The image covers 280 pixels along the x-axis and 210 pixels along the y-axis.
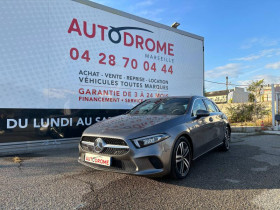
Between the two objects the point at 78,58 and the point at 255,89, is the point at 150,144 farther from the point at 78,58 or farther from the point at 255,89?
the point at 255,89

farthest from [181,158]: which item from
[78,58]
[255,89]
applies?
[255,89]

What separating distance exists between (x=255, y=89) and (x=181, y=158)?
38.8 ft

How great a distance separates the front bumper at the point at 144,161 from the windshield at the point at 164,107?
112cm

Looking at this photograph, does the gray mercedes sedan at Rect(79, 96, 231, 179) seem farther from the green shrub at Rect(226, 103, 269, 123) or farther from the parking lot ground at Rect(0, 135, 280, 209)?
the green shrub at Rect(226, 103, 269, 123)

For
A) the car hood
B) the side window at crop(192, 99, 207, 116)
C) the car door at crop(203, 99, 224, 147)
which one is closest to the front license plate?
the car hood

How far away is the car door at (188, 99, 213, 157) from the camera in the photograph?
3.84 m

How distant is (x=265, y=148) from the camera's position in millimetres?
5984

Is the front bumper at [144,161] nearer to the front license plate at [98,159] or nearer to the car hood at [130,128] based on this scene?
the front license plate at [98,159]

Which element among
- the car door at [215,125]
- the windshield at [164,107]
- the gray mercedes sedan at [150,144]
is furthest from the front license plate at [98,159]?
the car door at [215,125]

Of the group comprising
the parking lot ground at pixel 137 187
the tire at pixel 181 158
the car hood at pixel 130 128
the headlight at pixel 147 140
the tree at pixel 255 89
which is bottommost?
the parking lot ground at pixel 137 187

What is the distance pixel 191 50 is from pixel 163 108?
17.7ft

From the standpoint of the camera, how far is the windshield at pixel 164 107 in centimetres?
410

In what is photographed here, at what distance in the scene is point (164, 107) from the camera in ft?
14.3

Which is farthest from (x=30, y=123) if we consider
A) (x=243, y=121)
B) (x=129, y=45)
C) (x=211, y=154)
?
(x=243, y=121)
